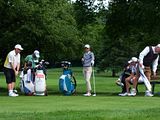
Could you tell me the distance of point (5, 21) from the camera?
81.4 feet

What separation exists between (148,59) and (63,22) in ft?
30.2

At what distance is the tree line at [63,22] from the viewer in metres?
21.9

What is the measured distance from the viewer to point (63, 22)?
2739 centimetres

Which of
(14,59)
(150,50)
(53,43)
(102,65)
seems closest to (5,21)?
(53,43)

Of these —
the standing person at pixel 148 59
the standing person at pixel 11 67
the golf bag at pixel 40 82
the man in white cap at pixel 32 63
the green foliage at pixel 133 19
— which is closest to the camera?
the standing person at pixel 148 59

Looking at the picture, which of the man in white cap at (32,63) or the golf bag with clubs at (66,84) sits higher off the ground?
the man in white cap at (32,63)

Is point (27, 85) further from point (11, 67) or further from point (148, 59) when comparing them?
point (148, 59)

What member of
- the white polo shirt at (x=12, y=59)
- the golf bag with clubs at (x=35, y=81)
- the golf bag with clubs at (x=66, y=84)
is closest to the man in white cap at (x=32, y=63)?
the golf bag with clubs at (x=35, y=81)

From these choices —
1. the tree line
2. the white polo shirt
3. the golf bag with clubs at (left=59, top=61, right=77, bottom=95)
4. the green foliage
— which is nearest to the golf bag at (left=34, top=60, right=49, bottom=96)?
the golf bag with clubs at (left=59, top=61, right=77, bottom=95)

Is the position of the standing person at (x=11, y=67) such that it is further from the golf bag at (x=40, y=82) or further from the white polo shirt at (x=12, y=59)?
the golf bag at (x=40, y=82)

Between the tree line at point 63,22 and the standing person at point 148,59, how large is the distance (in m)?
2.40

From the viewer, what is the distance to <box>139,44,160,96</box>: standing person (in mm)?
18594

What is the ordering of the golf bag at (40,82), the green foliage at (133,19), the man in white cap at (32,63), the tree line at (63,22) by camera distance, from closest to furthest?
the golf bag at (40,82)
the man in white cap at (32,63)
the green foliage at (133,19)
the tree line at (63,22)

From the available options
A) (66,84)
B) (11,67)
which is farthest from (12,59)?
(66,84)
